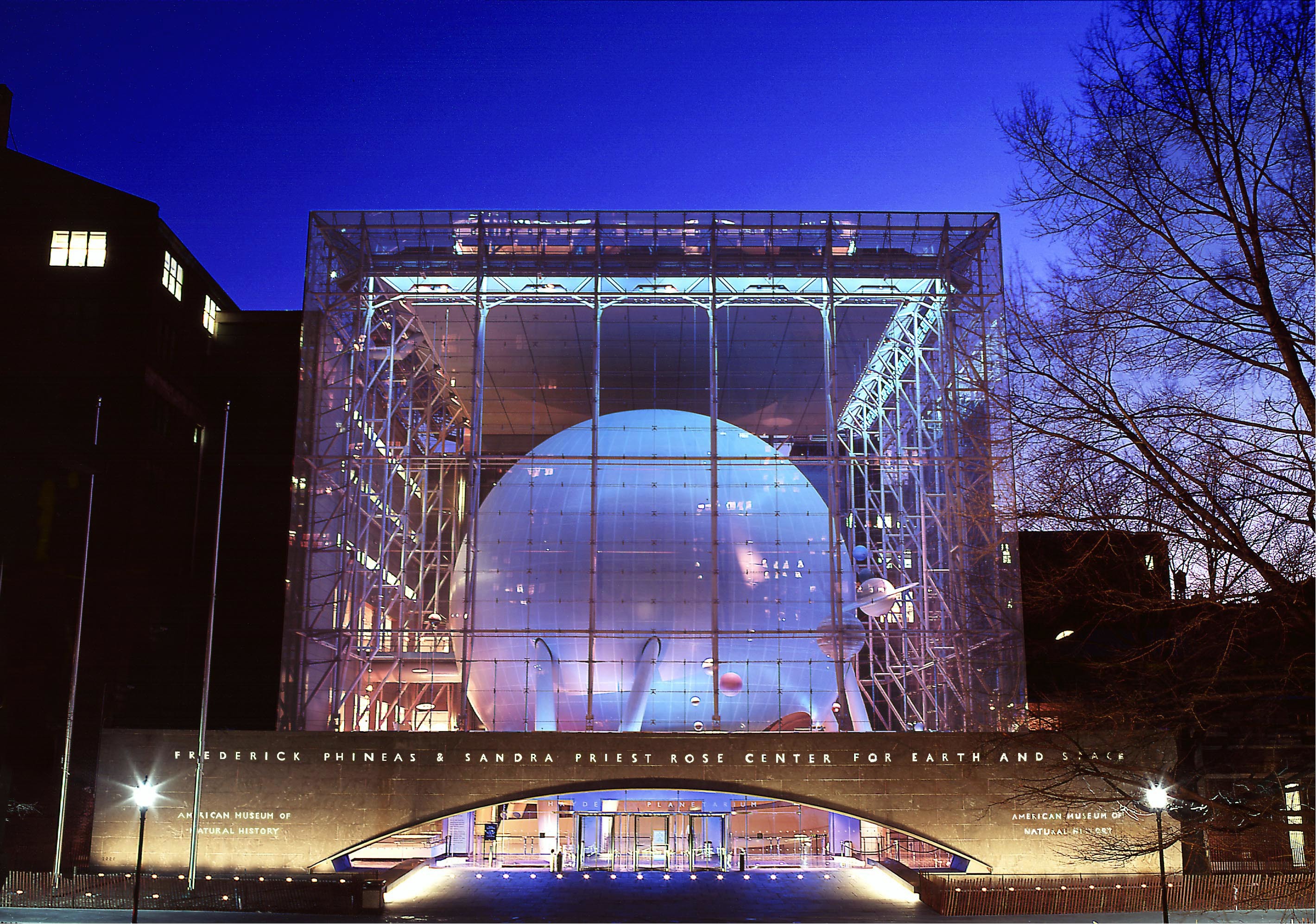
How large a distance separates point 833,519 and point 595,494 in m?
6.15

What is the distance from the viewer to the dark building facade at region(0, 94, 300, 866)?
2773 cm

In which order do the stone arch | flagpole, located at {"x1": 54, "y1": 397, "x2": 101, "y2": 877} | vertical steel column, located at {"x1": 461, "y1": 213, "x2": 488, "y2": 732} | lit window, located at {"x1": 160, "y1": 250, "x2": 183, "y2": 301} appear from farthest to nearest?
lit window, located at {"x1": 160, "y1": 250, "x2": 183, "y2": 301}, vertical steel column, located at {"x1": 461, "y1": 213, "x2": 488, "y2": 732}, the stone arch, flagpole, located at {"x1": 54, "y1": 397, "x2": 101, "y2": 877}

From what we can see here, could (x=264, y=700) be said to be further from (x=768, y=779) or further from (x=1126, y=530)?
(x=1126, y=530)

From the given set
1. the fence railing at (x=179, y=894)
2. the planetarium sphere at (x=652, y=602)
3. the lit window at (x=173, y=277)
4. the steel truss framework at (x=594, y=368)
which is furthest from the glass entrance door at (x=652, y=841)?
the lit window at (x=173, y=277)

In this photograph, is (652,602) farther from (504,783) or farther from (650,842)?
(504,783)

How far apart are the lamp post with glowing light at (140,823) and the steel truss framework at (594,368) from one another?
4.90 m

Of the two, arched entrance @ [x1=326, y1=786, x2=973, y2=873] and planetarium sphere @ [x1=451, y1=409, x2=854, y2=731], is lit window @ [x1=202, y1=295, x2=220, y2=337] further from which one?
arched entrance @ [x1=326, y1=786, x2=973, y2=873]

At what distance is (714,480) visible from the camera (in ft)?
95.2

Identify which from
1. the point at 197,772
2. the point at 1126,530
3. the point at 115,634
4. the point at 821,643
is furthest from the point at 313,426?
the point at 1126,530

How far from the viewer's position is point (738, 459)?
29766 millimetres

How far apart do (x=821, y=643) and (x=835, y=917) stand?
1026cm

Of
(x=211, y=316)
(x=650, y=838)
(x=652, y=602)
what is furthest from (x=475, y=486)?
(x=211, y=316)

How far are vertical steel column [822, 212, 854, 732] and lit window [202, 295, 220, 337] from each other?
18.6 metres

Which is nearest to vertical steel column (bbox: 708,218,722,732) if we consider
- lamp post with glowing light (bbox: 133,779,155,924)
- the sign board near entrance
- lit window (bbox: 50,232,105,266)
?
the sign board near entrance
